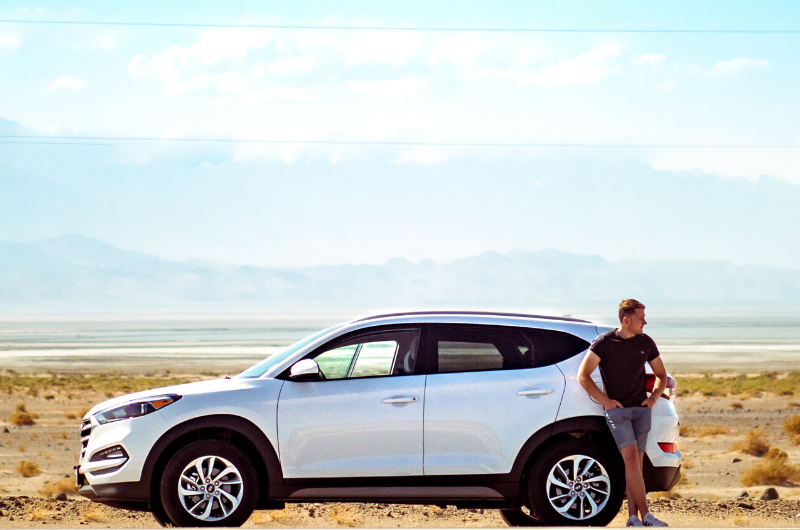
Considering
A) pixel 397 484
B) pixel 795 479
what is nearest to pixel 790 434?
pixel 795 479

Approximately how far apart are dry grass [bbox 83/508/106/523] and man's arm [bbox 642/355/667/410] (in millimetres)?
6148

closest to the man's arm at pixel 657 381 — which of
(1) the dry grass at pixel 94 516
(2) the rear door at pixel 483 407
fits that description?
(2) the rear door at pixel 483 407

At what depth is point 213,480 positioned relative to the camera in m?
7.84

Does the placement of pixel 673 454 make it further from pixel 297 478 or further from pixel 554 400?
pixel 297 478

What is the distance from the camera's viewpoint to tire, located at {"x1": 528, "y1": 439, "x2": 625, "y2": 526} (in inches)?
310

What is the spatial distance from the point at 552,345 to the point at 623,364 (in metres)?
0.62

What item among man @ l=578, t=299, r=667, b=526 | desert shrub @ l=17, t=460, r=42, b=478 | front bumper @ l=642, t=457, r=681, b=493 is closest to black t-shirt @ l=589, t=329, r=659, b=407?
man @ l=578, t=299, r=667, b=526

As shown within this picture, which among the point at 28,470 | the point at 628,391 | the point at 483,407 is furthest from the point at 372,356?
the point at 28,470

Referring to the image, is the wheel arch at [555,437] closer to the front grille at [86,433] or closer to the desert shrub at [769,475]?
the front grille at [86,433]

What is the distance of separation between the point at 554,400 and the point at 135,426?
3403mm

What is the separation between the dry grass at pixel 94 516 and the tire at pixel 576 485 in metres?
5.24

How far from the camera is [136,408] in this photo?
26.1 ft

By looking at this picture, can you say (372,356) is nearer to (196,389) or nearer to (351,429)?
(351,429)

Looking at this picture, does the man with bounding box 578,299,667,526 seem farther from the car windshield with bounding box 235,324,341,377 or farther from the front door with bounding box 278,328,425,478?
the car windshield with bounding box 235,324,341,377
